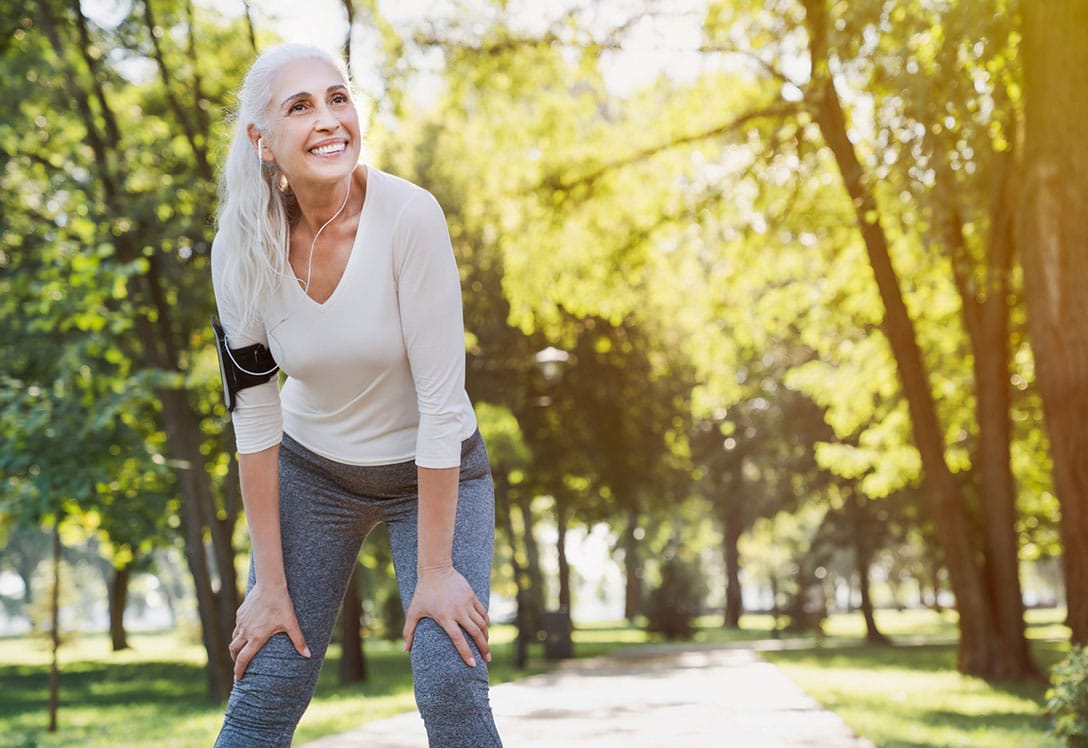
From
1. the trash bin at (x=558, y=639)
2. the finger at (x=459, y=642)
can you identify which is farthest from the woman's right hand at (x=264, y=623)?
the trash bin at (x=558, y=639)

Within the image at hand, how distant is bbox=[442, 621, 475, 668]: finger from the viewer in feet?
8.14

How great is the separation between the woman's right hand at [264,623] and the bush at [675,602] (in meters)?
29.2

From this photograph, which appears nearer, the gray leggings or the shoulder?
the gray leggings

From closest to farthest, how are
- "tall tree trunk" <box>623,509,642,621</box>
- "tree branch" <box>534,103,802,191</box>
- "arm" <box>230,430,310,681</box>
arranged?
"arm" <box>230,430,310,681</box> → "tree branch" <box>534,103,802,191</box> → "tall tree trunk" <box>623,509,642,621</box>

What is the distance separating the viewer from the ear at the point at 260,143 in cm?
270

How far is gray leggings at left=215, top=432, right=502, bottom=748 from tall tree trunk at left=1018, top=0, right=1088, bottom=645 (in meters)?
7.49

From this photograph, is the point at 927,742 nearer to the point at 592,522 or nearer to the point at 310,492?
the point at 310,492

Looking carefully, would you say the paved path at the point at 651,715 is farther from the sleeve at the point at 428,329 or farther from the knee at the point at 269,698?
the sleeve at the point at 428,329

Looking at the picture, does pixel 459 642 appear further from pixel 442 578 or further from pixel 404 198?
pixel 404 198

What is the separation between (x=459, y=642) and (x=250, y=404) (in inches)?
28.3

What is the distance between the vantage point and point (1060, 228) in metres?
9.17

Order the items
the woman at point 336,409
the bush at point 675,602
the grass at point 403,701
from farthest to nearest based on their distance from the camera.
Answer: the bush at point 675,602
the grass at point 403,701
the woman at point 336,409

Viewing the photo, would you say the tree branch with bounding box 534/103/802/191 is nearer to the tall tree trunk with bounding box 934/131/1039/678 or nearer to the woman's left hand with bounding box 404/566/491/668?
the tall tree trunk with bounding box 934/131/1039/678

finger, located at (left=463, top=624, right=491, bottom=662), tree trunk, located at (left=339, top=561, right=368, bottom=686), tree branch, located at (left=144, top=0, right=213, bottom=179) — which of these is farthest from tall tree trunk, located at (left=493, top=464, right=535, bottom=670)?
finger, located at (left=463, top=624, right=491, bottom=662)
